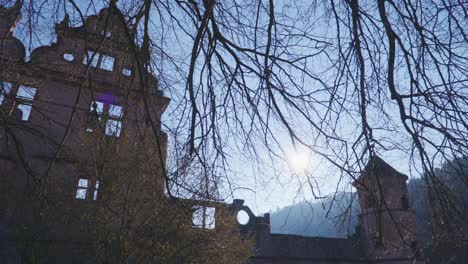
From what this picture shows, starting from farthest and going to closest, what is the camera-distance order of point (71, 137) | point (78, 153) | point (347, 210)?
point (78, 153)
point (71, 137)
point (347, 210)

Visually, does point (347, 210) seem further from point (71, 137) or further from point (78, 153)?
point (78, 153)

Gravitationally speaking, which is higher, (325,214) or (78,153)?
(78,153)

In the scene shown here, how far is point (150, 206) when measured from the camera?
898 centimetres

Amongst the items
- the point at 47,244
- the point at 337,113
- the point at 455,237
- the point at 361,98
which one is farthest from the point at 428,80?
the point at 47,244

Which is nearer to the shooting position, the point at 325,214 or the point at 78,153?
the point at 325,214

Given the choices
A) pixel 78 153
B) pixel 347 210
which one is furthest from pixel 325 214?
pixel 78 153

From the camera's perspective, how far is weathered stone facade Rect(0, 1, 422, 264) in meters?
3.02

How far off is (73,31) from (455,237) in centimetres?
382

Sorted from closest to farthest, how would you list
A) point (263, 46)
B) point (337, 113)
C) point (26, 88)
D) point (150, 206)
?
point (337, 113) < point (263, 46) < point (26, 88) < point (150, 206)

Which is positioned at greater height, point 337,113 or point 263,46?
point 263,46

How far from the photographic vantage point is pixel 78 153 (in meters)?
13.9

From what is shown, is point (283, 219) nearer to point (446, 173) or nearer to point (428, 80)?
point (446, 173)

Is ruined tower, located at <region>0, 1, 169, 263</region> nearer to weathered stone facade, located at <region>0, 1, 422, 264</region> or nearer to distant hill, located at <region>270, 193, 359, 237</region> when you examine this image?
weathered stone facade, located at <region>0, 1, 422, 264</region>

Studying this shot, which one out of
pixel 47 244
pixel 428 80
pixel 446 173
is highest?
pixel 428 80
